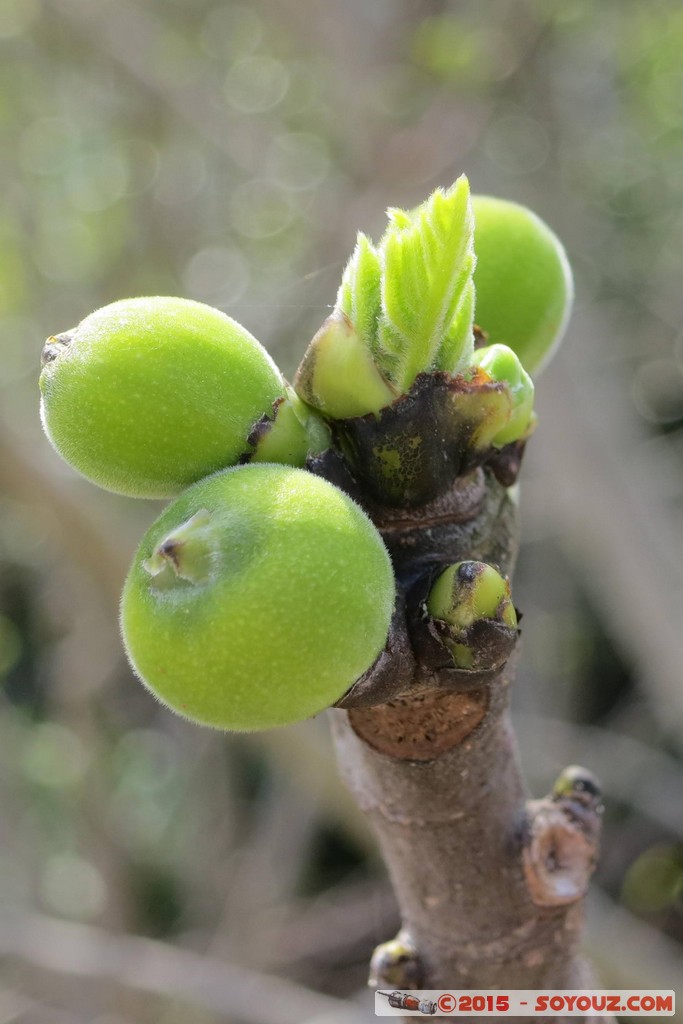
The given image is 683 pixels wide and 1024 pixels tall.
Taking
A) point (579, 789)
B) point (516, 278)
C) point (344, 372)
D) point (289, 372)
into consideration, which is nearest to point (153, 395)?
point (344, 372)

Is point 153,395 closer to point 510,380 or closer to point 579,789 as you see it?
point 510,380

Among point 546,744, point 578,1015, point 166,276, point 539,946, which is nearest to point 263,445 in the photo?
point 539,946

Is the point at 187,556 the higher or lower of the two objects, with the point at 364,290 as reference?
lower

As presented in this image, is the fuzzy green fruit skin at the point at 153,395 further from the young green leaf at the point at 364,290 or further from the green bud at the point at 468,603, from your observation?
the green bud at the point at 468,603

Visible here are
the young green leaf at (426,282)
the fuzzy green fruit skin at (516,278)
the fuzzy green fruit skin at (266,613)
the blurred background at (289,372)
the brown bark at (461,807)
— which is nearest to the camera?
the fuzzy green fruit skin at (266,613)

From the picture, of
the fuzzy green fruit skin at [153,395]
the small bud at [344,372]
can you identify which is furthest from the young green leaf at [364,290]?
the fuzzy green fruit skin at [153,395]

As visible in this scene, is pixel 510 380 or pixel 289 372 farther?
pixel 289 372

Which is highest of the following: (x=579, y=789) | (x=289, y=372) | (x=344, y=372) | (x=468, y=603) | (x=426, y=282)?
(x=426, y=282)
